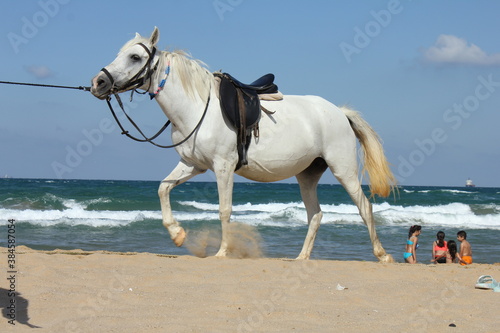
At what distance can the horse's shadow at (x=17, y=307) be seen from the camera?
→ 14.2ft

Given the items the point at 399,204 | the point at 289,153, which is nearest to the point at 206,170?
the point at 289,153

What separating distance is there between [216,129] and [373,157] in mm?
2468

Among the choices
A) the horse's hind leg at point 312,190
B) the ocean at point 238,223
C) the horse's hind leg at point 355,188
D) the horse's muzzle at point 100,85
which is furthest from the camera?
the ocean at point 238,223

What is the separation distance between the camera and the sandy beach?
441 centimetres

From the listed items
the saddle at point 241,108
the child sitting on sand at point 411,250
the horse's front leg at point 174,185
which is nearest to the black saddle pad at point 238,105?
the saddle at point 241,108

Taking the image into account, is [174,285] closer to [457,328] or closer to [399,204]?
[457,328]

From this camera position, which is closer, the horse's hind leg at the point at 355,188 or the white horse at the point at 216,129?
the white horse at the point at 216,129

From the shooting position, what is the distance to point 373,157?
835 centimetres

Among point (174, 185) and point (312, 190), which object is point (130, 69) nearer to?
point (174, 185)

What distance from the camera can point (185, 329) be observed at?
418 centimetres

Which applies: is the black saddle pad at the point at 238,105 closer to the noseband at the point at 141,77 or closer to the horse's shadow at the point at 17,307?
the noseband at the point at 141,77

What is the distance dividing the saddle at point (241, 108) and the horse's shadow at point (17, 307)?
2891mm

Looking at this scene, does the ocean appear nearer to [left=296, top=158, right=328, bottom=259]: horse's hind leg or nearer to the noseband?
[left=296, top=158, right=328, bottom=259]: horse's hind leg

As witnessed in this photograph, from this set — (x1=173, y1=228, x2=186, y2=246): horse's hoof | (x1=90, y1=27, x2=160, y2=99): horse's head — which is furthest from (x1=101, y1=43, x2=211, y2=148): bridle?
(x1=173, y1=228, x2=186, y2=246): horse's hoof
